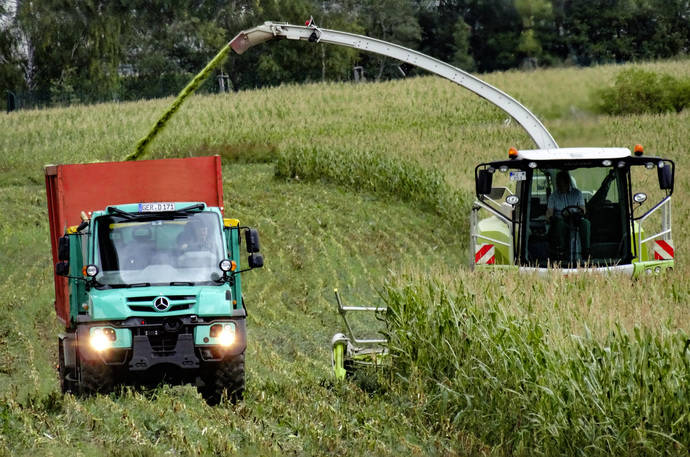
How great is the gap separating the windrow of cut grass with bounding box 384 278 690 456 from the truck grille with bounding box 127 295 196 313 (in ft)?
6.93

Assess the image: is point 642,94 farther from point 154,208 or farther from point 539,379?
point 539,379

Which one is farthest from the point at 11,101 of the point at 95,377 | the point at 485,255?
the point at 95,377

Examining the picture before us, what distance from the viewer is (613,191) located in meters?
12.7

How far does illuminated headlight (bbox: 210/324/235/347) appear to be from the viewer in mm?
9883

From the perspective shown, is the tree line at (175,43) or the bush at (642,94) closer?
the bush at (642,94)

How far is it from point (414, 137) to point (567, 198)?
1946cm

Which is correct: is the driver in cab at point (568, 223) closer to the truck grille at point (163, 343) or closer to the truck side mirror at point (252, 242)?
the truck side mirror at point (252, 242)

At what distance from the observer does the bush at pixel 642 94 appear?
654 inches

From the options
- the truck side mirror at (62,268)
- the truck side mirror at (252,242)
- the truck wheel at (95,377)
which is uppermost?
the truck side mirror at (252,242)

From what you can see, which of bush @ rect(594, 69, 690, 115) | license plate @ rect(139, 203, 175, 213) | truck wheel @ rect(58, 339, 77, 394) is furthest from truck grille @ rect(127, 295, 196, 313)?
bush @ rect(594, 69, 690, 115)

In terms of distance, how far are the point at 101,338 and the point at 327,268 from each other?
9.57 m

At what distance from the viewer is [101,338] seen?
9742 millimetres

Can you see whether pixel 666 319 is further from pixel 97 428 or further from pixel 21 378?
pixel 21 378

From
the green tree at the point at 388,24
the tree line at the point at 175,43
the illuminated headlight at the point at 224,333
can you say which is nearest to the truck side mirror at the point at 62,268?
the illuminated headlight at the point at 224,333
